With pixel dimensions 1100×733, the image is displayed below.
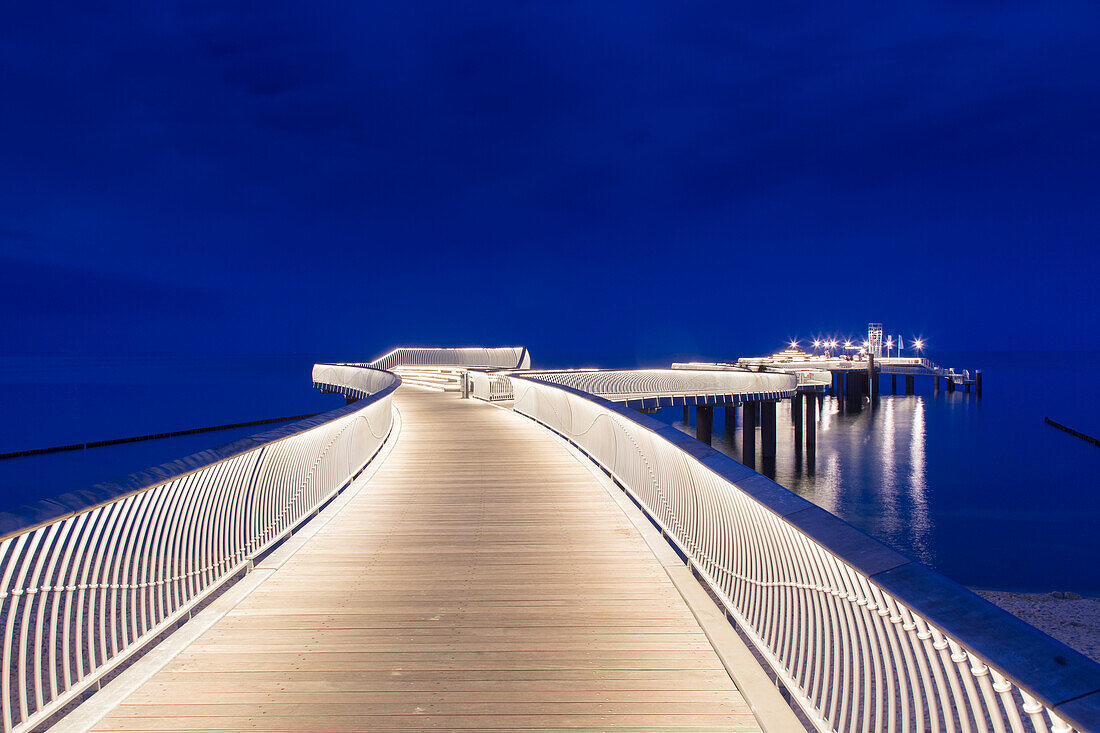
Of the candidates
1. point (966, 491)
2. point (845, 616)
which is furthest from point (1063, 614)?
point (966, 491)

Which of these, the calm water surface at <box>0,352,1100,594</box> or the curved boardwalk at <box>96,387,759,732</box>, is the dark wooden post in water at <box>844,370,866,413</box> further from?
the curved boardwalk at <box>96,387,759,732</box>

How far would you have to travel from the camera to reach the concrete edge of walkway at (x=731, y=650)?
301 cm

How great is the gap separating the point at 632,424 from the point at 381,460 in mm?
4887

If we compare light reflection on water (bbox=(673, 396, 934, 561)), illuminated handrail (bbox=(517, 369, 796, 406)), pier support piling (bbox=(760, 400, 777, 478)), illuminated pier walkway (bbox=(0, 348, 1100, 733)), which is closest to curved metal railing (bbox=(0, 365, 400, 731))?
illuminated pier walkway (bbox=(0, 348, 1100, 733))

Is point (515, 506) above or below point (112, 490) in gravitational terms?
below

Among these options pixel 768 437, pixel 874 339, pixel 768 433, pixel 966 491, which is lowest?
pixel 966 491

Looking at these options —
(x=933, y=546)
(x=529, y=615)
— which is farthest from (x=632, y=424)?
(x=933, y=546)

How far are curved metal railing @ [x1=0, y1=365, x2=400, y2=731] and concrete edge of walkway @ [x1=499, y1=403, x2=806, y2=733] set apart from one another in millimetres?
2925

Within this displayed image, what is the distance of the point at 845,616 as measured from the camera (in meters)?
2.73

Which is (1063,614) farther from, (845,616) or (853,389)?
(853,389)

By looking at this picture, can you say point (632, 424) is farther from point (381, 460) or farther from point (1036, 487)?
point (1036, 487)

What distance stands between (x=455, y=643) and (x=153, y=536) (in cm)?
185

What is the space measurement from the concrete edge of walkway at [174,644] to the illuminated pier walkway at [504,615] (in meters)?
0.02

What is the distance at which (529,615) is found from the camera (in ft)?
13.9
